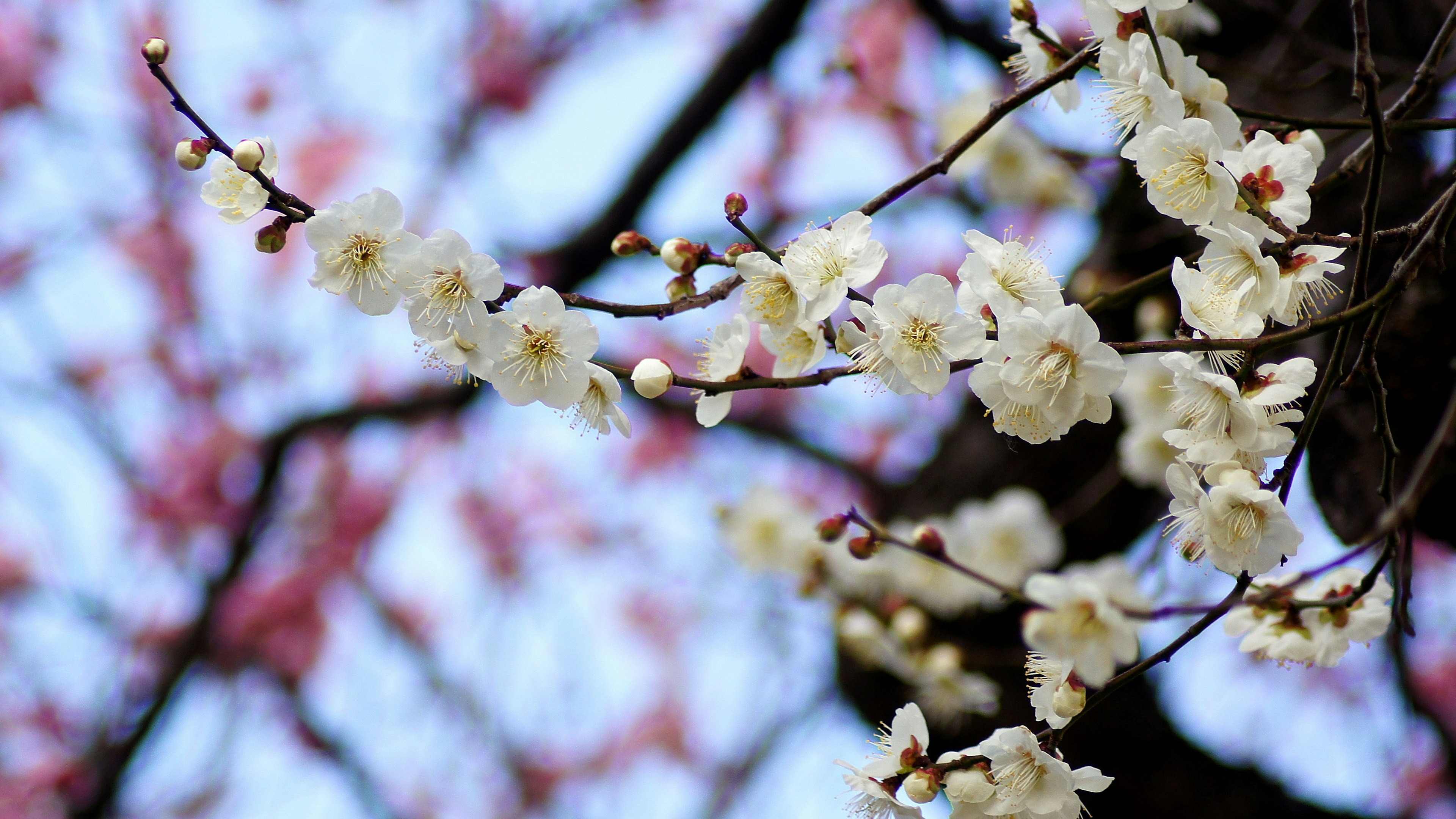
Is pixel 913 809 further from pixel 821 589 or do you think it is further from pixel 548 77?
pixel 548 77

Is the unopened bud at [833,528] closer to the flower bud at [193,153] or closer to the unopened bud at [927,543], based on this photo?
the unopened bud at [927,543]

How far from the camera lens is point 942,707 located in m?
2.06

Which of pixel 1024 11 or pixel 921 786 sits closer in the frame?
pixel 921 786

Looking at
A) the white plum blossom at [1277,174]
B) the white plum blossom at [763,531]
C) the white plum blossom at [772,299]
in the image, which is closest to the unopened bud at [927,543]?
the white plum blossom at [772,299]

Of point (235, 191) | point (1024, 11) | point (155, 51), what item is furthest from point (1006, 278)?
point (155, 51)

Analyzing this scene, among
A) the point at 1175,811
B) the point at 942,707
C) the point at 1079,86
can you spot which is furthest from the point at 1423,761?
the point at 1079,86

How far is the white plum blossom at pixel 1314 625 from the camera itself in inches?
40.5

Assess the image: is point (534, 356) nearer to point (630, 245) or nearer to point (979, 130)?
point (630, 245)

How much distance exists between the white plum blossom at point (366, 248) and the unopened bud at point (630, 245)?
0.22m

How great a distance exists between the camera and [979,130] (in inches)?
37.1

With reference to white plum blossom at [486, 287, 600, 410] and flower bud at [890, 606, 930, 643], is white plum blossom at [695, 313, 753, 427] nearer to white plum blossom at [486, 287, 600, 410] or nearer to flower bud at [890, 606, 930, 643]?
white plum blossom at [486, 287, 600, 410]

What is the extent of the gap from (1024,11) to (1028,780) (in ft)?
2.90

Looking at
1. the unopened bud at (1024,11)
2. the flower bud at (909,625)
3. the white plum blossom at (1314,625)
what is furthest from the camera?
the flower bud at (909,625)

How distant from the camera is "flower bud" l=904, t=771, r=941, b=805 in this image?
37.2 inches
